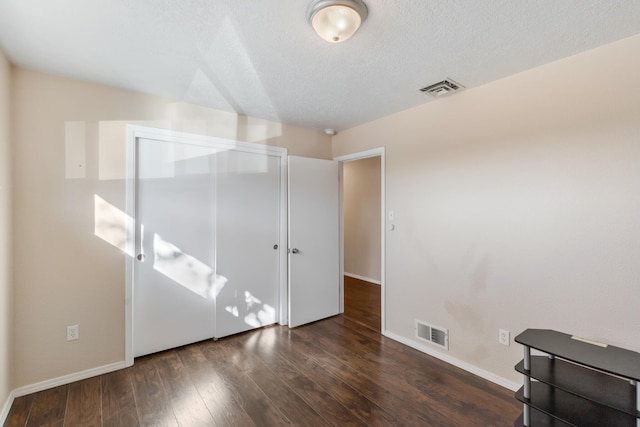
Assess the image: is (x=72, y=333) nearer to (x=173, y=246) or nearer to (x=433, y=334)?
(x=173, y=246)

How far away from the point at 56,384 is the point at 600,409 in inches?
143

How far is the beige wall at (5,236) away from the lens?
6.12 ft

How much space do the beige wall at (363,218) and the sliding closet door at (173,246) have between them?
3279 mm

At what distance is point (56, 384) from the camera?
7.22ft

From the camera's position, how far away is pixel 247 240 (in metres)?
3.20

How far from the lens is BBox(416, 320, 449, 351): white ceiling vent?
103 inches

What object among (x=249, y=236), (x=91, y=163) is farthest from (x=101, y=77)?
(x=249, y=236)

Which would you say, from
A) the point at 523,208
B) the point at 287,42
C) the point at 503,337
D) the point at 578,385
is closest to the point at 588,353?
the point at 578,385

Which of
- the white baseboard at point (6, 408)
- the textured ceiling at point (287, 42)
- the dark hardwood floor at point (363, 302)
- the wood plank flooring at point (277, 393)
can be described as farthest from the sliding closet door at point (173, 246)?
the dark hardwood floor at point (363, 302)

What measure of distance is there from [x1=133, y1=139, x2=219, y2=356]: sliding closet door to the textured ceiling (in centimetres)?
66

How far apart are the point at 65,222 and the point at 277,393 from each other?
6.93ft

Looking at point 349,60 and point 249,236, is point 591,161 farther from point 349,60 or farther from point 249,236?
point 249,236

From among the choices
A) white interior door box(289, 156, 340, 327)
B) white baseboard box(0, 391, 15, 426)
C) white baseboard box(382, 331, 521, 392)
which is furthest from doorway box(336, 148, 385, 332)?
white baseboard box(0, 391, 15, 426)

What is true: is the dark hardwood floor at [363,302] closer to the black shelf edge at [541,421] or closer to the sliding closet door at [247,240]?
the sliding closet door at [247,240]
